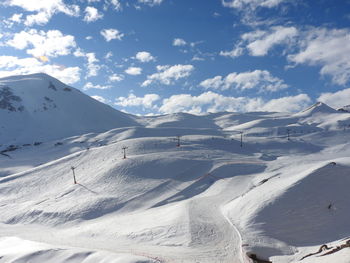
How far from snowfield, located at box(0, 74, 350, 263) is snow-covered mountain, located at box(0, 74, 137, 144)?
149ft

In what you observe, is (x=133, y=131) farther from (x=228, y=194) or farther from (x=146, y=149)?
(x=228, y=194)

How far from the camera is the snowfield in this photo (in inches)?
800

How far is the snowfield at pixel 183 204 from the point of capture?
800 inches

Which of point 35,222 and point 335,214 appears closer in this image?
point 335,214

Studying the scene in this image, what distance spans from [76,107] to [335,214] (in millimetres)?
147808

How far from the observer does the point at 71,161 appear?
5512 cm

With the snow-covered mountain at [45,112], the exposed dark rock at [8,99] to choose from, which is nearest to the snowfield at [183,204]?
the snow-covered mountain at [45,112]

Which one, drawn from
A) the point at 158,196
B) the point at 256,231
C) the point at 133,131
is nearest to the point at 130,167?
the point at 158,196

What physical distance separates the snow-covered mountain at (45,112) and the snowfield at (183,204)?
4551 centimetres

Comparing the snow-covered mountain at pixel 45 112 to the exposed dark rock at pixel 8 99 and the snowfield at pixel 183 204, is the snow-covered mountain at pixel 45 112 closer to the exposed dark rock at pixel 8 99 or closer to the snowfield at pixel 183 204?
the exposed dark rock at pixel 8 99

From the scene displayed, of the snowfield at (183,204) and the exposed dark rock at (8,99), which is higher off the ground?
the exposed dark rock at (8,99)

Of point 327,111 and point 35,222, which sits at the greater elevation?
point 327,111

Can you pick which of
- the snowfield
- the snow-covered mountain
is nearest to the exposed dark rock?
the snow-covered mountain

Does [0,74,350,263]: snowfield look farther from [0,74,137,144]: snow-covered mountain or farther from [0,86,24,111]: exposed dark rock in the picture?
[0,86,24,111]: exposed dark rock
